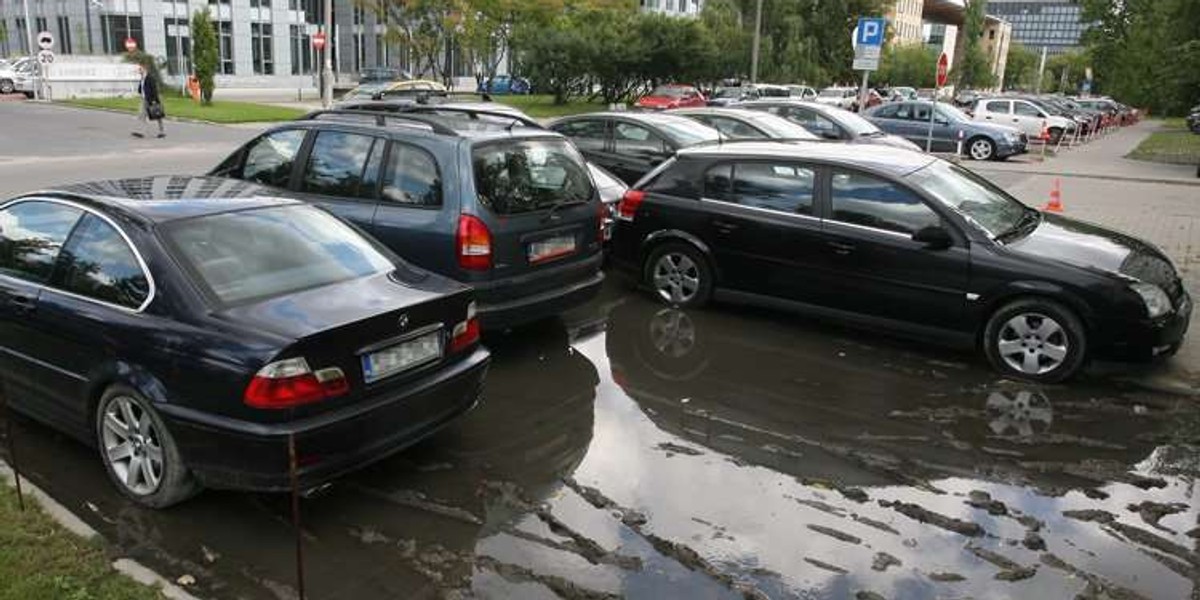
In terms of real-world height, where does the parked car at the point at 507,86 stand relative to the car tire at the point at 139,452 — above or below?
above

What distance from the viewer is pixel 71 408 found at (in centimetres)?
448

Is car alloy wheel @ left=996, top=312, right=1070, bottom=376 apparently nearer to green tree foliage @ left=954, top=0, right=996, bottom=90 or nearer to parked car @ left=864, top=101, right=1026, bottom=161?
parked car @ left=864, top=101, right=1026, bottom=161

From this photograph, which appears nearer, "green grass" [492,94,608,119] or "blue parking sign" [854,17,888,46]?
"blue parking sign" [854,17,888,46]

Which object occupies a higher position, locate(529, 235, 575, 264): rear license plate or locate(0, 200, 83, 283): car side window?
locate(0, 200, 83, 283): car side window

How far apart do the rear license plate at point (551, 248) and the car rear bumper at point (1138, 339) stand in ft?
12.3

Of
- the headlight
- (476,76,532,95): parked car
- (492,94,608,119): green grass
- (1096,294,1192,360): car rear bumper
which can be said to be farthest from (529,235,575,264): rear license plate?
(476,76,532,95): parked car

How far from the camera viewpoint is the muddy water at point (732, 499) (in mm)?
3879

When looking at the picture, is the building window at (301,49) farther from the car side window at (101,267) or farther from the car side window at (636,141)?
the car side window at (101,267)

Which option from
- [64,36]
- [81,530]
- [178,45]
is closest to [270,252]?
[81,530]

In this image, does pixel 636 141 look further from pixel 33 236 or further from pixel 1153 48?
pixel 1153 48

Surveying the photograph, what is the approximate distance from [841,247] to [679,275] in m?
1.60

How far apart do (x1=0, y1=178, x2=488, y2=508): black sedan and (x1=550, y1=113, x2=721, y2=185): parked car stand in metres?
7.05

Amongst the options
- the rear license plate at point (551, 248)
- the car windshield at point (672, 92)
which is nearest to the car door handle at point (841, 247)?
the rear license plate at point (551, 248)

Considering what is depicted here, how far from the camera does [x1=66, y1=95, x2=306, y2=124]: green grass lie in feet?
105
